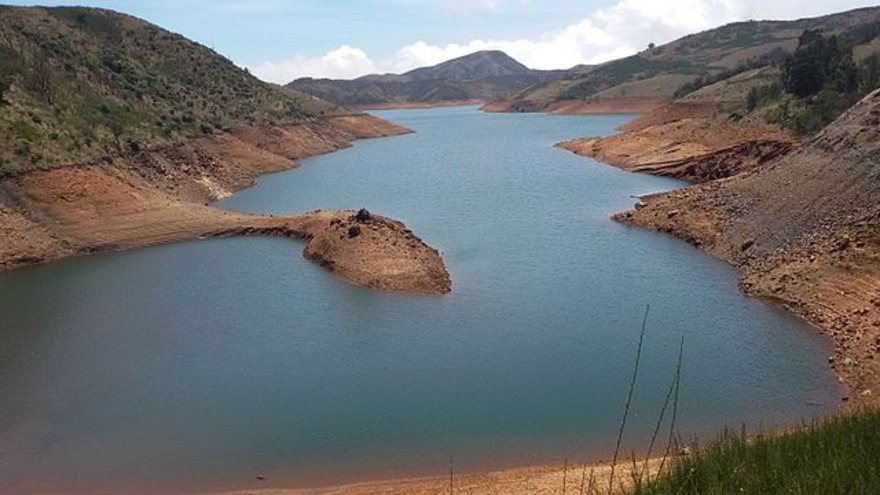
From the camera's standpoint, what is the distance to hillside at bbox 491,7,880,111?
5522 inches

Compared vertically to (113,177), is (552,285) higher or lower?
lower

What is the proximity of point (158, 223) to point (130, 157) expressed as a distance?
1014cm

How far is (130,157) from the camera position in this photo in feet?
166

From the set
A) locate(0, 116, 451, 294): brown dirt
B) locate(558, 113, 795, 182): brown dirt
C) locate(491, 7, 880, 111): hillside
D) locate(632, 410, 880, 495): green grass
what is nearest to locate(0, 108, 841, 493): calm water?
locate(0, 116, 451, 294): brown dirt

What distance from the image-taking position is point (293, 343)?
25.4 m

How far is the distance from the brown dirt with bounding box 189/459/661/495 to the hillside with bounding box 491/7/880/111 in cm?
12179

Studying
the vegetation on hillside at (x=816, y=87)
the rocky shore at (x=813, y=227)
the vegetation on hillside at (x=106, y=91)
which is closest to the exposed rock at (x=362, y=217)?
the rocky shore at (x=813, y=227)

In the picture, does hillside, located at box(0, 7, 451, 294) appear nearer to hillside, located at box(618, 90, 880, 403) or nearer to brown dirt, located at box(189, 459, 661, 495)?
hillside, located at box(618, 90, 880, 403)

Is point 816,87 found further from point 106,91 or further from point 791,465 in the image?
point 791,465

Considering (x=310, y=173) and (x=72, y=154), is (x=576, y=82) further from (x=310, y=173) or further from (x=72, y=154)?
(x=72, y=154)

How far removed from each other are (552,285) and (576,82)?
494 ft

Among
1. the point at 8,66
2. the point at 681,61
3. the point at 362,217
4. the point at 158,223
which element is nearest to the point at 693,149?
the point at 362,217

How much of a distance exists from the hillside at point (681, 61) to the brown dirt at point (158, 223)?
98997 mm

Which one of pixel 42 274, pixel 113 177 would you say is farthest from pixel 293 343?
pixel 113 177
